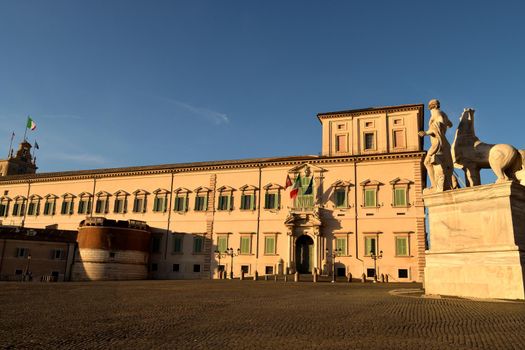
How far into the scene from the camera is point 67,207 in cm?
5159

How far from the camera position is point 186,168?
4672 centimetres

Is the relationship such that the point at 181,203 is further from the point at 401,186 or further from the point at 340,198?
the point at 401,186

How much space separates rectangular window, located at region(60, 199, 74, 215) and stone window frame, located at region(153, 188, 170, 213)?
11.7 metres

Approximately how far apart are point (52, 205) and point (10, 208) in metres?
7.33

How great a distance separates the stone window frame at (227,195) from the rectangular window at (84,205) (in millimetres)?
16885

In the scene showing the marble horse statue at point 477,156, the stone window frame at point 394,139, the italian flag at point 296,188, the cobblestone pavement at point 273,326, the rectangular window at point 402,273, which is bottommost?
the cobblestone pavement at point 273,326

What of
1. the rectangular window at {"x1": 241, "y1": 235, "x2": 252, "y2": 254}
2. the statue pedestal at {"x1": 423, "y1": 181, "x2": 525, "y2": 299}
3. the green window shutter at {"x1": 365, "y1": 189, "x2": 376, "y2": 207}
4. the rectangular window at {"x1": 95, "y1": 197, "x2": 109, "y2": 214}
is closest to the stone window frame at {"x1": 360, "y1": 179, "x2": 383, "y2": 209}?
the green window shutter at {"x1": 365, "y1": 189, "x2": 376, "y2": 207}

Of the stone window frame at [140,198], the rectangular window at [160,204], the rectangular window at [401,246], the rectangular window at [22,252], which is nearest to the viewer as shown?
the rectangular window at [401,246]

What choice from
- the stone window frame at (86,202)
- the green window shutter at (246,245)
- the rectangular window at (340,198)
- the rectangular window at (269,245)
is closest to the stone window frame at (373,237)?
Answer: the rectangular window at (340,198)

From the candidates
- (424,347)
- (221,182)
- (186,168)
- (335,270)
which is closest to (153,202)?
(186,168)

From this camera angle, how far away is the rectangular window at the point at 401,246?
36.5 meters

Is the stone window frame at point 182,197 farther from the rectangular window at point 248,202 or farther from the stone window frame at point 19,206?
the stone window frame at point 19,206

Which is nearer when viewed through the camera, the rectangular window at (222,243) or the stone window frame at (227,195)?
the rectangular window at (222,243)

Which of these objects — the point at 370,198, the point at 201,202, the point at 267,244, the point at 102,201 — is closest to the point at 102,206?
the point at 102,201
